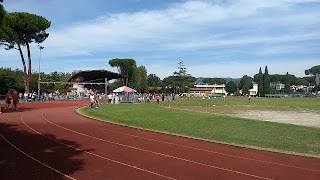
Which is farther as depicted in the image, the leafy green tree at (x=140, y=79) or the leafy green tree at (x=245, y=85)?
the leafy green tree at (x=245, y=85)

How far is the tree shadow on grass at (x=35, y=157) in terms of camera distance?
9.22 meters

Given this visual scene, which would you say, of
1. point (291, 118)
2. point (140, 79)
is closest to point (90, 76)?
point (140, 79)

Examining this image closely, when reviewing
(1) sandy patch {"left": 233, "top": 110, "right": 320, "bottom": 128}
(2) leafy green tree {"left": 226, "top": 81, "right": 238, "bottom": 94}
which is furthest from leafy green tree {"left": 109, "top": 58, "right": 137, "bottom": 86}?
(1) sandy patch {"left": 233, "top": 110, "right": 320, "bottom": 128}

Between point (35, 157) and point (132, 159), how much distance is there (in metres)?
3.08

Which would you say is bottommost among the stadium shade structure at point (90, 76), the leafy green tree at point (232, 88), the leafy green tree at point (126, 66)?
the leafy green tree at point (232, 88)

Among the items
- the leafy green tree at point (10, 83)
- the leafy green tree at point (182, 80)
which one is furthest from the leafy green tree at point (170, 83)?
the leafy green tree at point (10, 83)

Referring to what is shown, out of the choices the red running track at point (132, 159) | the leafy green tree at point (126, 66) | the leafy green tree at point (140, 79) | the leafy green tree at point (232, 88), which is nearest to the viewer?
the red running track at point (132, 159)

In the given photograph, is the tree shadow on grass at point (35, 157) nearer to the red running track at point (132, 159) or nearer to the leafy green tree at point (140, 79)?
the red running track at point (132, 159)

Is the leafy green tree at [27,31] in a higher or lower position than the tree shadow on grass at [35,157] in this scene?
higher

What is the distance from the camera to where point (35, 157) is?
36.3ft

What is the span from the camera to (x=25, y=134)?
15539mm

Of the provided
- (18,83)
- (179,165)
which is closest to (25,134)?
(179,165)

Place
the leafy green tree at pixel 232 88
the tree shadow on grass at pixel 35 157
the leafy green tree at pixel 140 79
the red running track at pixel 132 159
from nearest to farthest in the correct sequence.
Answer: the tree shadow on grass at pixel 35 157, the red running track at pixel 132 159, the leafy green tree at pixel 140 79, the leafy green tree at pixel 232 88

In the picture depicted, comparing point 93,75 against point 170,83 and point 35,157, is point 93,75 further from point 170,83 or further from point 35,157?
point 35,157
